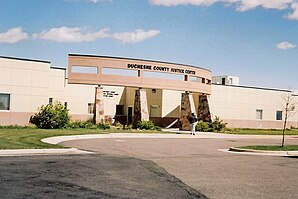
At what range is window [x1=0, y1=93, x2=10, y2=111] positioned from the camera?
30109 mm

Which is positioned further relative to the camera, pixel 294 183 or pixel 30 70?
pixel 30 70

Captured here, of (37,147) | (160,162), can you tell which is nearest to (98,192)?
(160,162)

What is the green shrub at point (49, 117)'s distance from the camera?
3108 cm

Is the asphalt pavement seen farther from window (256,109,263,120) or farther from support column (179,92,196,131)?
window (256,109,263,120)

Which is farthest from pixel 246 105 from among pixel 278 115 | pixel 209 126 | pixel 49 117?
pixel 49 117

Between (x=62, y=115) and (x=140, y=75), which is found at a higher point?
(x=140, y=75)

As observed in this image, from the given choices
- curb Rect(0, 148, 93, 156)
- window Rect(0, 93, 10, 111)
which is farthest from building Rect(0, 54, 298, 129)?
curb Rect(0, 148, 93, 156)

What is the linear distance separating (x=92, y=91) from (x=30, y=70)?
1331 centimetres

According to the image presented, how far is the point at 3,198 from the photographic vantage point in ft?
25.9

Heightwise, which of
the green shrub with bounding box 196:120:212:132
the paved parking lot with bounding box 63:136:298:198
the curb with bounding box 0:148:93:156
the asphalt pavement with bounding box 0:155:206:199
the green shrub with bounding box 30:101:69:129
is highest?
the green shrub with bounding box 30:101:69:129

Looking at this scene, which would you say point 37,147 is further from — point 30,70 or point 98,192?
point 30,70

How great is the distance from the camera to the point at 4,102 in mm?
30188

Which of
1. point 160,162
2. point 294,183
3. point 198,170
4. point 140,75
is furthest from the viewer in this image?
point 140,75

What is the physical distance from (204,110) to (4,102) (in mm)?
20033
